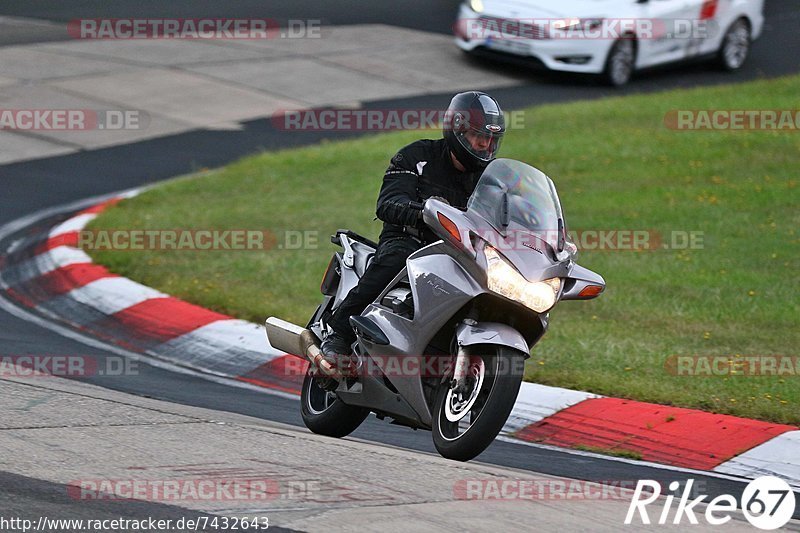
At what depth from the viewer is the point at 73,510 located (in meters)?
4.83

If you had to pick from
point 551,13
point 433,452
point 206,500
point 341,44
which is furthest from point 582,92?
point 206,500

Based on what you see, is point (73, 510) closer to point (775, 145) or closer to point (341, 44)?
point (775, 145)

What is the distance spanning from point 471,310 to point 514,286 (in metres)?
0.34

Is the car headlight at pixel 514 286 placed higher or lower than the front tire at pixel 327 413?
higher

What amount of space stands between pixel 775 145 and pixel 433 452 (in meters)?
9.22

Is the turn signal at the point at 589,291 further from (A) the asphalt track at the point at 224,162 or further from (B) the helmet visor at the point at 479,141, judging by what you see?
(A) the asphalt track at the point at 224,162

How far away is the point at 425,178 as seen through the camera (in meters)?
6.45

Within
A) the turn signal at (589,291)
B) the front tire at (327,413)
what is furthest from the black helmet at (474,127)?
the front tire at (327,413)

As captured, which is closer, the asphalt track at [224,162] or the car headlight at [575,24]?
the asphalt track at [224,162]

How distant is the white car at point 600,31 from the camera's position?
19297 millimetres
